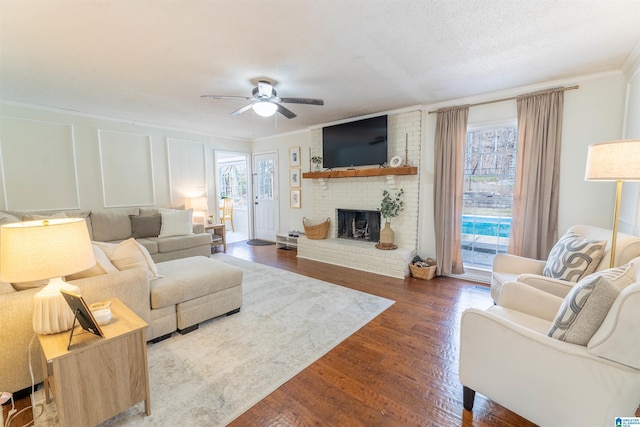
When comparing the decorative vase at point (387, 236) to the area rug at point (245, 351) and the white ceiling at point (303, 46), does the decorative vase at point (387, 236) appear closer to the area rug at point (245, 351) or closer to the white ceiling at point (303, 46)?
the area rug at point (245, 351)

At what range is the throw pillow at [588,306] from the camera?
3.72 feet

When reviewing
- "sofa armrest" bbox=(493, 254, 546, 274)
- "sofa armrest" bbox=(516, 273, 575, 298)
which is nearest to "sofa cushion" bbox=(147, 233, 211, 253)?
"sofa armrest" bbox=(493, 254, 546, 274)

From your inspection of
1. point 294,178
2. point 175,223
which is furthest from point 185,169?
point 294,178

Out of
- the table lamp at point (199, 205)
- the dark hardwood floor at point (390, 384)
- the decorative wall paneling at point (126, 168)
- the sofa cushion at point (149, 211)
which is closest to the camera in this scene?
the dark hardwood floor at point (390, 384)

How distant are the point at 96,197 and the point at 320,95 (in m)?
3.96

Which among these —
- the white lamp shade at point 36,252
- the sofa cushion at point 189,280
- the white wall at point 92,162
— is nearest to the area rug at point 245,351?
the sofa cushion at point 189,280

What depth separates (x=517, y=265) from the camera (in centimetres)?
262

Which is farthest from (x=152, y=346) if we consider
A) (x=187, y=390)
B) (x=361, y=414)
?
(x=361, y=414)

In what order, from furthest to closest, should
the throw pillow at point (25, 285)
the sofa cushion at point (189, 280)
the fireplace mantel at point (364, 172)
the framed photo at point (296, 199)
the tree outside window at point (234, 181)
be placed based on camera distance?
the tree outside window at point (234, 181), the framed photo at point (296, 199), the fireplace mantel at point (364, 172), the sofa cushion at point (189, 280), the throw pillow at point (25, 285)

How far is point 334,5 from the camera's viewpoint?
5.61 feet

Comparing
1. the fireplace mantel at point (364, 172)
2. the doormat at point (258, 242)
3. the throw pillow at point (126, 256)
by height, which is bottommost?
the doormat at point (258, 242)

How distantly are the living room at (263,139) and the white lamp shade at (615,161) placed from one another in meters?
0.84

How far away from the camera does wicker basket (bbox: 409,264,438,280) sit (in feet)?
12.3

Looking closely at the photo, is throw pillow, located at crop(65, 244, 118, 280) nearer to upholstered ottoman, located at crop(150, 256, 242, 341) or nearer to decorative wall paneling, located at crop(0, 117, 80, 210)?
upholstered ottoman, located at crop(150, 256, 242, 341)
